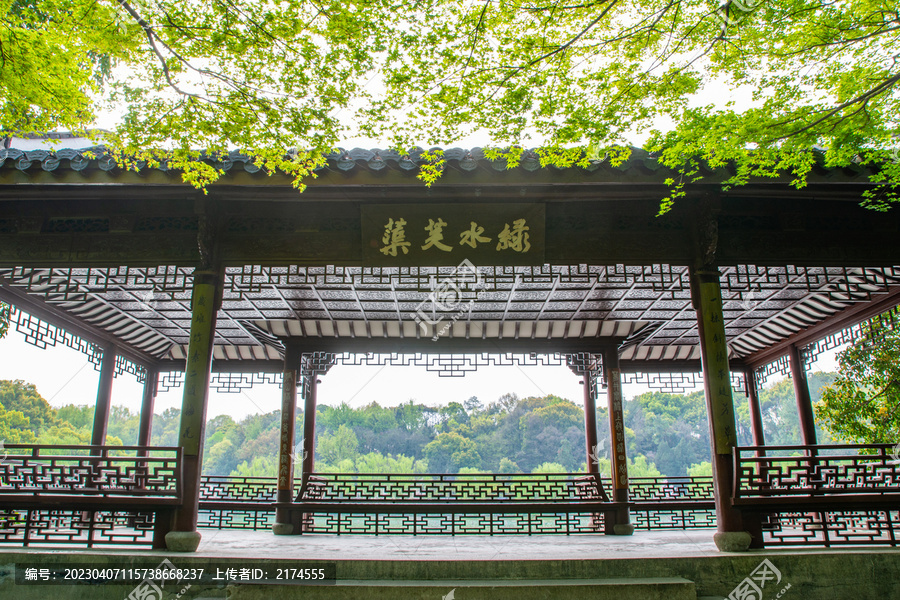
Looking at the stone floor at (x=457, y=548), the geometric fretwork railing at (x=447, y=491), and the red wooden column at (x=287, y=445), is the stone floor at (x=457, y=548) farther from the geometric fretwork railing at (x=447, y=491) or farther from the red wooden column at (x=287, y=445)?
the geometric fretwork railing at (x=447, y=491)

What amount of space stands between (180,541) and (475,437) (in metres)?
27.7

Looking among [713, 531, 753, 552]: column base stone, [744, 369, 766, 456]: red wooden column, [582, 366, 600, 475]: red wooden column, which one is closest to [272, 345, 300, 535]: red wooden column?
[582, 366, 600, 475]: red wooden column

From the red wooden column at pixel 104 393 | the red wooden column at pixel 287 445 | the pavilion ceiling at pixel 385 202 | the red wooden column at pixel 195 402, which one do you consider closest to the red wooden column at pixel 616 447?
the pavilion ceiling at pixel 385 202

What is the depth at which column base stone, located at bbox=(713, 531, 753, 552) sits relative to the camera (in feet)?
15.4

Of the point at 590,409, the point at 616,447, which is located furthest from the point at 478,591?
the point at 590,409

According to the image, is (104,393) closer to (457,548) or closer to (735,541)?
(457,548)

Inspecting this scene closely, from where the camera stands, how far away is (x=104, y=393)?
29.5 ft

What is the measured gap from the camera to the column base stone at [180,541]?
4.64m

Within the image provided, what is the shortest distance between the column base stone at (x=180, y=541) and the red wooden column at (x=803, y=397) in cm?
893

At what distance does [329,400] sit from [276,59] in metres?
29.2

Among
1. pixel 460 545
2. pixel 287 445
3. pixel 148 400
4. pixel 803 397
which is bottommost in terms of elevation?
Answer: pixel 460 545

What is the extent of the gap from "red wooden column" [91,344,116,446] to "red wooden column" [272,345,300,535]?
2870 mm

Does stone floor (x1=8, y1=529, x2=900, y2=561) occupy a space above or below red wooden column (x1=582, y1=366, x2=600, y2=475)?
below

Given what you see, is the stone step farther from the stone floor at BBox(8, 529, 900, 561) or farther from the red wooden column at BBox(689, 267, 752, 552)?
the red wooden column at BBox(689, 267, 752, 552)
